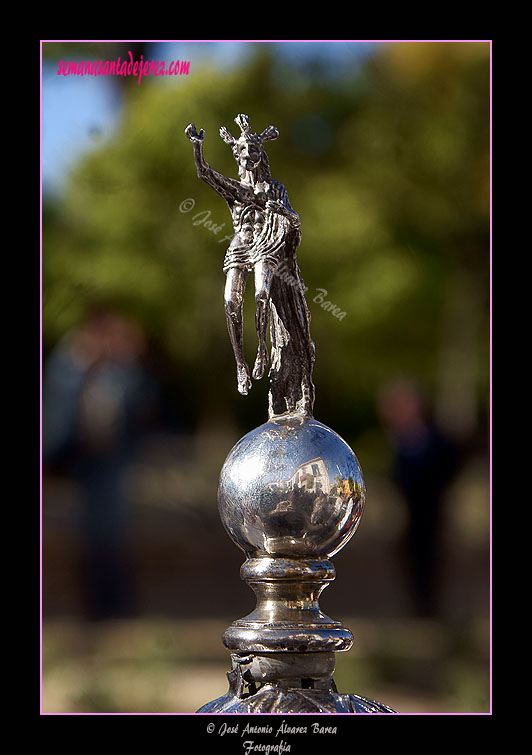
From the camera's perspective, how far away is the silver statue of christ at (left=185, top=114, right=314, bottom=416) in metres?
2.20

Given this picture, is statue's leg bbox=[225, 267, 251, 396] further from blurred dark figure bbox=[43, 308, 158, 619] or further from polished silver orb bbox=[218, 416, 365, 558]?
blurred dark figure bbox=[43, 308, 158, 619]

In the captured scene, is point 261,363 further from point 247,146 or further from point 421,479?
point 421,479

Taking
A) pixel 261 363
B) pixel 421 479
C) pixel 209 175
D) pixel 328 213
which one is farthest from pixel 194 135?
pixel 421 479

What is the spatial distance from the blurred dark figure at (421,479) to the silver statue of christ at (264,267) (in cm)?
969

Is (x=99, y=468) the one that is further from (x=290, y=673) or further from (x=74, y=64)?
(x=290, y=673)

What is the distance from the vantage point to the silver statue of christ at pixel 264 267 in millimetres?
2199

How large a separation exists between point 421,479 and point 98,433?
3.48 m

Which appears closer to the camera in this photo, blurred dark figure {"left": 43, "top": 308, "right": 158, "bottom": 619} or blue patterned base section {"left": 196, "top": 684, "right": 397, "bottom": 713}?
blue patterned base section {"left": 196, "top": 684, "right": 397, "bottom": 713}

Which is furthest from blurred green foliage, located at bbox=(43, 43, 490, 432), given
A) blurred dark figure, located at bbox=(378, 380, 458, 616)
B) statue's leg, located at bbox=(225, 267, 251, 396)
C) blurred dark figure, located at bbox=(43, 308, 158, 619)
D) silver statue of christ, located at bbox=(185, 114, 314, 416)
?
statue's leg, located at bbox=(225, 267, 251, 396)

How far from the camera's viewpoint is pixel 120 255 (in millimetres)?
11578

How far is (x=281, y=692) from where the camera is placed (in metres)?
2.17

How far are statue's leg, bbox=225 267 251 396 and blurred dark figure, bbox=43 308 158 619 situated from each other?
27.8 ft

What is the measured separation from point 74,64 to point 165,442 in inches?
216
